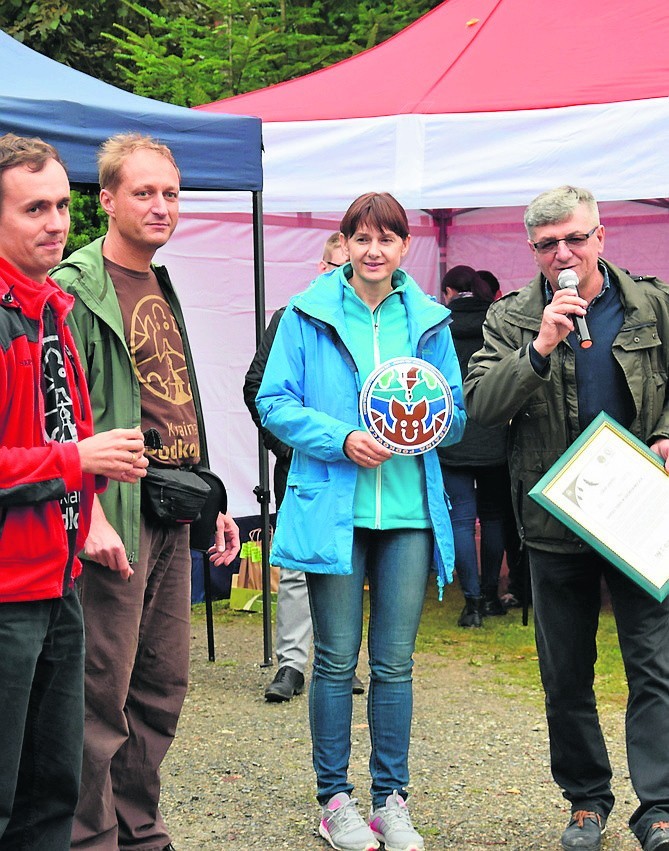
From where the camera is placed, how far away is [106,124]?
474cm

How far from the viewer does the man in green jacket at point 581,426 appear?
345cm

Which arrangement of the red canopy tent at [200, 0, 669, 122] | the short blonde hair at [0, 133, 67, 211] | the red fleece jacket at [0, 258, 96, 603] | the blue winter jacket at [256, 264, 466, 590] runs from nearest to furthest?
the red fleece jacket at [0, 258, 96, 603] → the short blonde hair at [0, 133, 67, 211] → the blue winter jacket at [256, 264, 466, 590] → the red canopy tent at [200, 0, 669, 122]

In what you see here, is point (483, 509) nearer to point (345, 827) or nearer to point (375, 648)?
point (375, 648)

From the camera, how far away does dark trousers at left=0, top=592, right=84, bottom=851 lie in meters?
2.52

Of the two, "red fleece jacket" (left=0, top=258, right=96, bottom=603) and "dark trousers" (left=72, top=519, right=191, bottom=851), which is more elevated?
"red fleece jacket" (left=0, top=258, right=96, bottom=603)

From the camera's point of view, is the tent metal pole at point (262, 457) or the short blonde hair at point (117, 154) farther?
the tent metal pole at point (262, 457)

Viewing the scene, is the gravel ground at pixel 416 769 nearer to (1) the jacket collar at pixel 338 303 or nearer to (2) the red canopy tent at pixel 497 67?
(1) the jacket collar at pixel 338 303

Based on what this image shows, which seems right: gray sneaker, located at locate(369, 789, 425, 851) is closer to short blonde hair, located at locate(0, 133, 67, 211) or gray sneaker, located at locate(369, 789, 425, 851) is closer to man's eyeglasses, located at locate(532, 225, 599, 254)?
man's eyeglasses, located at locate(532, 225, 599, 254)

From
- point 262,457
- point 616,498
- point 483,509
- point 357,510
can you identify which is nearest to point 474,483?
point 483,509

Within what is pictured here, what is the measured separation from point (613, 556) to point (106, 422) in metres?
1.37

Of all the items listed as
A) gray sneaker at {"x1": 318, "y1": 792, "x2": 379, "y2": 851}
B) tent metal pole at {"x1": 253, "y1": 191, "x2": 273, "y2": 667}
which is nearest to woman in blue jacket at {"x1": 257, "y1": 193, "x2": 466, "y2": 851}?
gray sneaker at {"x1": 318, "y1": 792, "x2": 379, "y2": 851}

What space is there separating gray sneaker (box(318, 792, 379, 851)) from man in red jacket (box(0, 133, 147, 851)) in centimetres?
115

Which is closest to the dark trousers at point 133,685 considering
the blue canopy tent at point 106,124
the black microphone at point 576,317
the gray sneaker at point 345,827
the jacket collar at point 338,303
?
the gray sneaker at point 345,827

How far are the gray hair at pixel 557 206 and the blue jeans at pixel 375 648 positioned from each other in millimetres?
939
